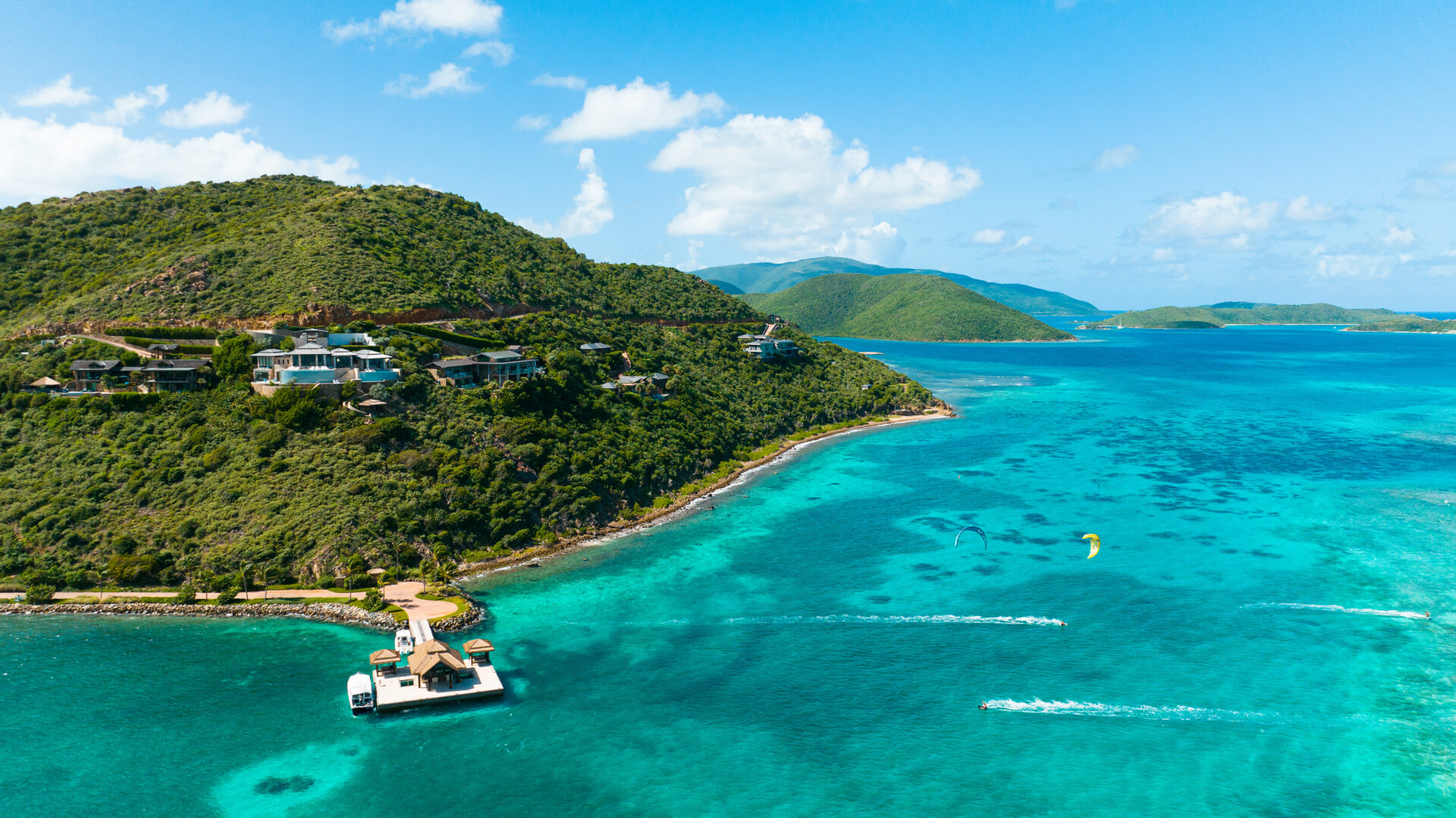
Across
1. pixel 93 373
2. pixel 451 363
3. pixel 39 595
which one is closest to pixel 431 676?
pixel 39 595

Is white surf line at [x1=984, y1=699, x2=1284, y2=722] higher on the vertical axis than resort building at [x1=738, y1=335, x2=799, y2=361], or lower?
lower

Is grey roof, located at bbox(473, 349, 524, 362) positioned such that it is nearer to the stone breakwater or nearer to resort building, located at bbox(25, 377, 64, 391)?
the stone breakwater

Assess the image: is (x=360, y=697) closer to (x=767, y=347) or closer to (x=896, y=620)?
(x=896, y=620)

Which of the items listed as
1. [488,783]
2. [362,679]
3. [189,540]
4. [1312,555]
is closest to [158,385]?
[189,540]

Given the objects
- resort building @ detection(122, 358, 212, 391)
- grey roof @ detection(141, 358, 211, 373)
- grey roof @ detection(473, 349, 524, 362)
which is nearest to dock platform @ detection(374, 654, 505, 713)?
grey roof @ detection(473, 349, 524, 362)

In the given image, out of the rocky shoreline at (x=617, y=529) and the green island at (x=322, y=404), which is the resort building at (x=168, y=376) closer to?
the green island at (x=322, y=404)

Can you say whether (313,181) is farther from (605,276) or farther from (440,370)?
(440,370)
